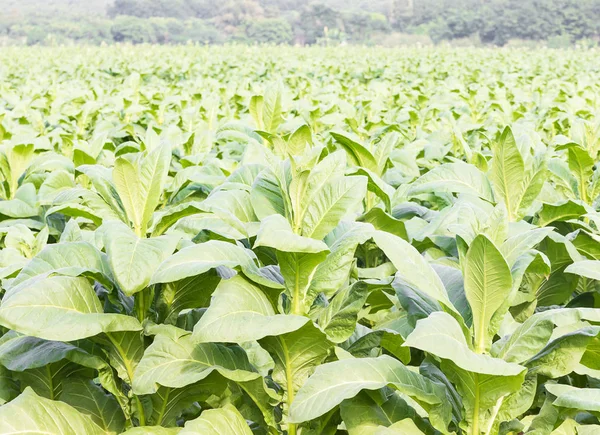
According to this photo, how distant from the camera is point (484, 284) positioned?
49.6 inches

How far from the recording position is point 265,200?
164 centimetres

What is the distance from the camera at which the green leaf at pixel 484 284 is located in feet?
4.00

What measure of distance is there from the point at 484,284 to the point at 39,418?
37.6 inches

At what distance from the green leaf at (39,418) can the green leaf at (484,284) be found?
889mm

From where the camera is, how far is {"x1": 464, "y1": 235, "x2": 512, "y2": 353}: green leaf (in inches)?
47.9

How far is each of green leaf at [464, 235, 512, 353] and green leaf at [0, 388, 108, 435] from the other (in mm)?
889

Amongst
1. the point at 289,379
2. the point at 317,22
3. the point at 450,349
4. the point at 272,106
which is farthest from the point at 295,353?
the point at 317,22

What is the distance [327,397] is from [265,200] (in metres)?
0.64

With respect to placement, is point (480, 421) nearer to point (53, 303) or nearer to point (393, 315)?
point (393, 315)

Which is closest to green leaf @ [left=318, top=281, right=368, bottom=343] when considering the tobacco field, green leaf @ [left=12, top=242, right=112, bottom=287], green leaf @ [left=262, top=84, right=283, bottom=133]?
the tobacco field

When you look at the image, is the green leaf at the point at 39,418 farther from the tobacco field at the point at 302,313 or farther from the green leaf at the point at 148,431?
the green leaf at the point at 148,431

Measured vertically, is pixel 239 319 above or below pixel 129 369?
above

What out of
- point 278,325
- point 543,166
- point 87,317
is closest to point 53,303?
point 87,317

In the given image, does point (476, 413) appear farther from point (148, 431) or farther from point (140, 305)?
point (140, 305)
